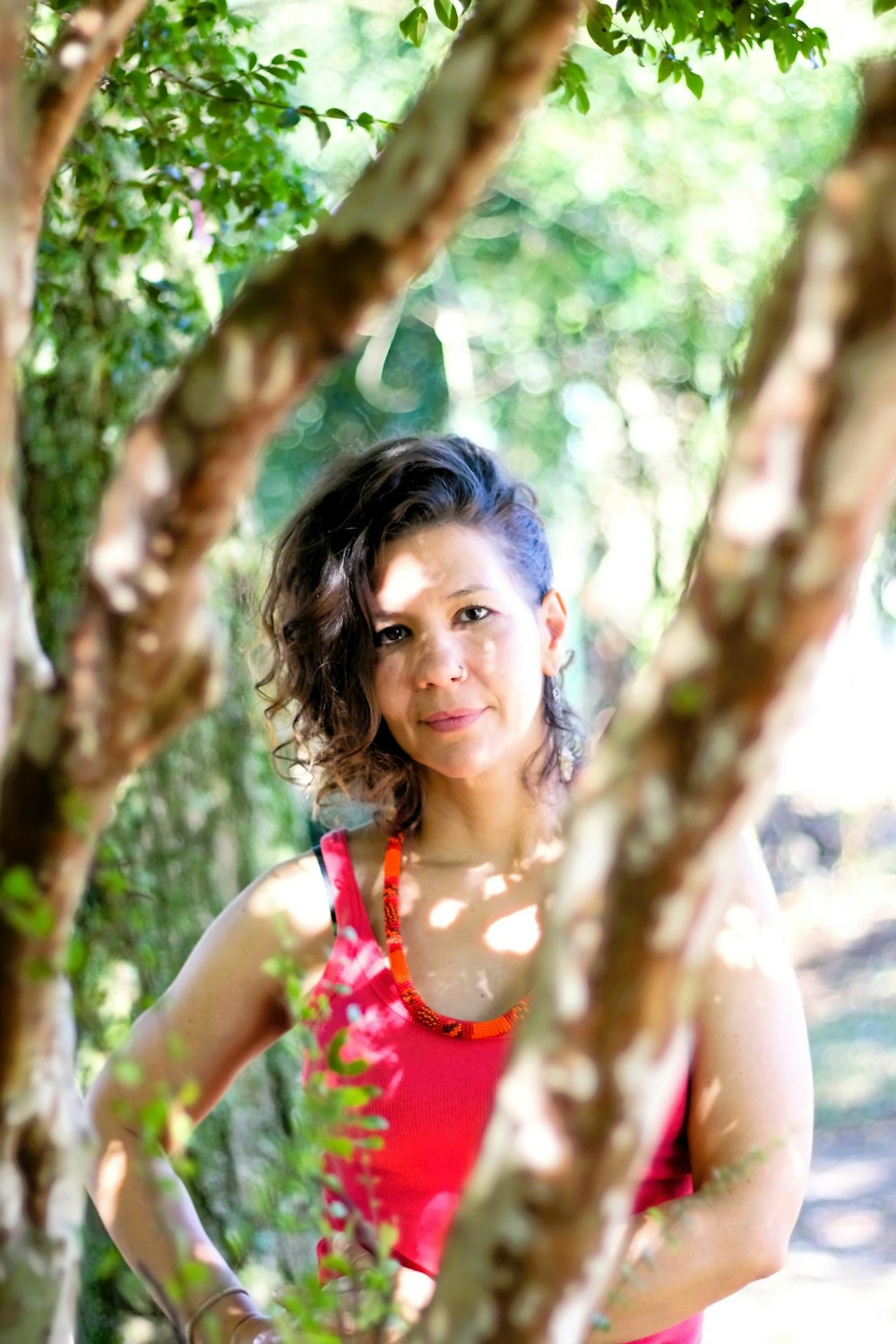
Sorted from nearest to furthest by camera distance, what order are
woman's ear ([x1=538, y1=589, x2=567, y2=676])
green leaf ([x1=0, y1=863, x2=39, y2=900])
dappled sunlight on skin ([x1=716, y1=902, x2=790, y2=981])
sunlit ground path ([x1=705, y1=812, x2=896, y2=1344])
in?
1. green leaf ([x1=0, y1=863, x2=39, y2=900])
2. dappled sunlight on skin ([x1=716, y1=902, x2=790, y2=981])
3. woman's ear ([x1=538, y1=589, x2=567, y2=676])
4. sunlit ground path ([x1=705, y1=812, x2=896, y2=1344])

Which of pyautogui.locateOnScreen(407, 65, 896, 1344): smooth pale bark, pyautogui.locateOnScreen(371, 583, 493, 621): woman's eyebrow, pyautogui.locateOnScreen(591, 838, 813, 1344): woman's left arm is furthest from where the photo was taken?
pyautogui.locateOnScreen(371, 583, 493, 621): woman's eyebrow

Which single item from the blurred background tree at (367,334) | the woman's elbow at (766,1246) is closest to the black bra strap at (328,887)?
the blurred background tree at (367,334)

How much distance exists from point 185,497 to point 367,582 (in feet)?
4.83

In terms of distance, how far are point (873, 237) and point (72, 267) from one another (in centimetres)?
296

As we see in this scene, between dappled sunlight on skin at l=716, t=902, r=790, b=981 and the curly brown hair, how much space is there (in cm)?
42

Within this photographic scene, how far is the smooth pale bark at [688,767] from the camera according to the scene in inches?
27.8

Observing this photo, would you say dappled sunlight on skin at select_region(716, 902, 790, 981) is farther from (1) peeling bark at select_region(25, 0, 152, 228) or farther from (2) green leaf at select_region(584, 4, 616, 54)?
(1) peeling bark at select_region(25, 0, 152, 228)

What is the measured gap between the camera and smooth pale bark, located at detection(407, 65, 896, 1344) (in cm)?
71

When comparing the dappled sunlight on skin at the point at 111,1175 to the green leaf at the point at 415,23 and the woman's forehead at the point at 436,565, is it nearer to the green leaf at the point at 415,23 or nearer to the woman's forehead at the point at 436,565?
the woman's forehead at the point at 436,565

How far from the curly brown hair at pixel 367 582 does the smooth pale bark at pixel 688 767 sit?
5.20 feet

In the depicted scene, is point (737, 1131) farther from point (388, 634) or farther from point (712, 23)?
point (712, 23)

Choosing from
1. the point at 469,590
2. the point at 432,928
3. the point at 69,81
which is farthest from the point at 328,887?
the point at 69,81

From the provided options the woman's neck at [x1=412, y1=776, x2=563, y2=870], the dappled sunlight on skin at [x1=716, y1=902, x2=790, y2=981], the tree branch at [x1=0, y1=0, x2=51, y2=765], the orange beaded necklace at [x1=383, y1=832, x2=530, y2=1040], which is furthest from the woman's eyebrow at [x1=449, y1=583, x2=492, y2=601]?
the tree branch at [x1=0, y1=0, x2=51, y2=765]

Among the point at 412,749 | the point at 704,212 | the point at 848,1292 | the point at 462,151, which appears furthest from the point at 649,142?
the point at 462,151
